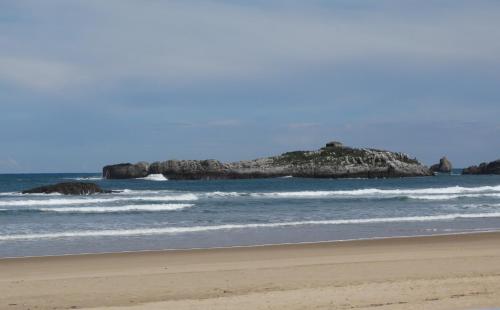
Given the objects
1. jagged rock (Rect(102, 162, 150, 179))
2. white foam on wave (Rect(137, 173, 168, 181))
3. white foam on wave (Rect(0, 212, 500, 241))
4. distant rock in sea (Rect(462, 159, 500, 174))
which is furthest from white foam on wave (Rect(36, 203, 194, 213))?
distant rock in sea (Rect(462, 159, 500, 174))

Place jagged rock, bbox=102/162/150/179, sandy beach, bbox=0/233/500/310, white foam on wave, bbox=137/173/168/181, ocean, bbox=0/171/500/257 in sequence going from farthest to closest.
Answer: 1. jagged rock, bbox=102/162/150/179
2. white foam on wave, bbox=137/173/168/181
3. ocean, bbox=0/171/500/257
4. sandy beach, bbox=0/233/500/310

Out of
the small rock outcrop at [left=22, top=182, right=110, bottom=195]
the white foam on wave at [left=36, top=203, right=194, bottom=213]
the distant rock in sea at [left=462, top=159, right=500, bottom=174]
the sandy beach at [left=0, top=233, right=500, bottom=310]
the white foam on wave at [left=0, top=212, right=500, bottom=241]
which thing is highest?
the distant rock in sea at [left=462, top=159, right=500, bottom=174]

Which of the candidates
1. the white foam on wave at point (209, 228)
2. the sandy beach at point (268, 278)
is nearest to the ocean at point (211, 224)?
the white foam on wave at point (209, 228)

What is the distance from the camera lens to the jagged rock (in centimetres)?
10550

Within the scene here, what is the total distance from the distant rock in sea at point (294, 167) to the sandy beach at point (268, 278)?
83562 millimetres

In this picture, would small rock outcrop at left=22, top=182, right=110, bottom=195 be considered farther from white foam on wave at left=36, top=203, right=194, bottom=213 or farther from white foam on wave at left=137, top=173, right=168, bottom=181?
white foam on wave at left=137, top=173, right=168, bottom=181

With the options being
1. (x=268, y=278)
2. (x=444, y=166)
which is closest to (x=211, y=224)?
(x=268, y=278)

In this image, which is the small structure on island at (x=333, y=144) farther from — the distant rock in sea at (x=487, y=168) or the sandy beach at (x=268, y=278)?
the sandy beach at (x=268, y=278)

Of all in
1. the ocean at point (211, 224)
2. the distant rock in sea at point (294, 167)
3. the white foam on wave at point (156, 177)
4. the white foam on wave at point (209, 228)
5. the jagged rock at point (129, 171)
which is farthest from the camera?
the jagged rock at point (129, 171)

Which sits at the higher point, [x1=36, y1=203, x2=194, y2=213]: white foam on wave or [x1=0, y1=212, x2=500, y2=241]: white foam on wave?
[x1=36, y1=203, x2=194, y2=213]: white foam on wave

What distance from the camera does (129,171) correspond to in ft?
348

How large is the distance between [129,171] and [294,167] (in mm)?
23952

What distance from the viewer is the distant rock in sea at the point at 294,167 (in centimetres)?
10075

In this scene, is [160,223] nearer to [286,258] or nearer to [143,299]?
[286,258]
